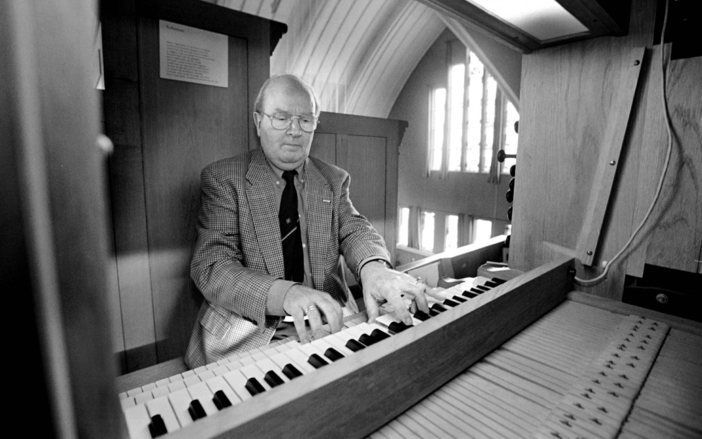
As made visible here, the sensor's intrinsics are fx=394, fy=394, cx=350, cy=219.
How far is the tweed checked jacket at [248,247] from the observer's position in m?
1.56

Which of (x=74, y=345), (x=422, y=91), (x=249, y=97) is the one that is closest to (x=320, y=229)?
(x=249, y=97)

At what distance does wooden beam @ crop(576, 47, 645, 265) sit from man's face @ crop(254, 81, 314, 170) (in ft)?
4.30

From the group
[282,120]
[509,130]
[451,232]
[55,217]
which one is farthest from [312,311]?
[451,232]

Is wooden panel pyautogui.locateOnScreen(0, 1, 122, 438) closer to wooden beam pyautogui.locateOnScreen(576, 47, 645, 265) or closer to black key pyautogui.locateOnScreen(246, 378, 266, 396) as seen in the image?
black key pyautogui.locateOnScreen(246, 378, 266, 396)

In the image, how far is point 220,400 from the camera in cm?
74

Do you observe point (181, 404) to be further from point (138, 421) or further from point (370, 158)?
point (370, 158)

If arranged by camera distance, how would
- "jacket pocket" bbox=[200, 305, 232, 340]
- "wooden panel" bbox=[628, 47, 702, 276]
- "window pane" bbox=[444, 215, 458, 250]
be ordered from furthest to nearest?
"window pane" bbox=[444, 215, 458, 250], "jacket pocket" bbox=[200, 305, 232, 340], "wooden panel" bbox=[628, 47, 702, 276]

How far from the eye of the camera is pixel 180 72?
2109mm

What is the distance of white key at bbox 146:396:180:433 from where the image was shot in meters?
0.69

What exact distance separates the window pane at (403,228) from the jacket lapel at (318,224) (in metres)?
9.14

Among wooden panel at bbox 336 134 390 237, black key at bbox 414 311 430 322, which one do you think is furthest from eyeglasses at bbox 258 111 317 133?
wooden panel at bbox 336 134 390 237

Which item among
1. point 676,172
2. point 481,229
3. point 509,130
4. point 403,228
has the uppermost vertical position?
point 509,130

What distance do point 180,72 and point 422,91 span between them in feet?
27.8

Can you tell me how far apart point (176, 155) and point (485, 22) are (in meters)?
1.65
